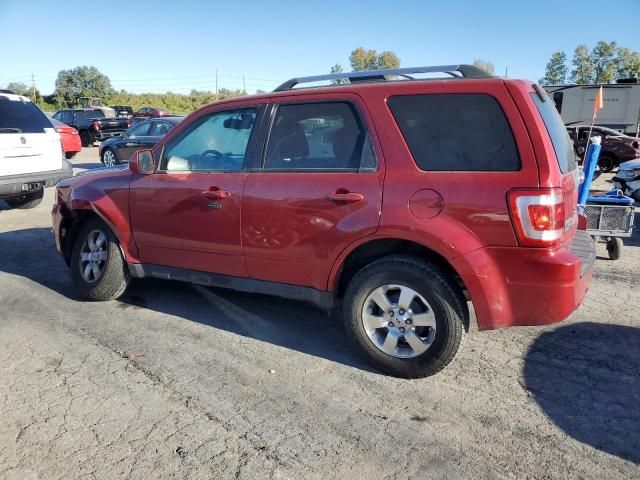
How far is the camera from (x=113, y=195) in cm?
442

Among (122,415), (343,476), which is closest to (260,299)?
(122,415)

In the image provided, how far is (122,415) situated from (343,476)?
136 centimetres

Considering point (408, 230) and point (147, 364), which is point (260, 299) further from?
point (408, 230)

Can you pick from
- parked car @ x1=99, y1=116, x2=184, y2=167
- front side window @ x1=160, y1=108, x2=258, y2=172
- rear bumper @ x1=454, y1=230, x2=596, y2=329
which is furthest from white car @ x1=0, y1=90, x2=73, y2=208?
rear bumper @ x1=454, y1=230, x2=596, y2=329

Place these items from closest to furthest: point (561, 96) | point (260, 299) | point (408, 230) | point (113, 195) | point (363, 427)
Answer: point (363, 427), point (408, 230), point (113, 195), point (260, 299), point (561, 96)

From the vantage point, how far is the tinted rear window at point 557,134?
3.07m

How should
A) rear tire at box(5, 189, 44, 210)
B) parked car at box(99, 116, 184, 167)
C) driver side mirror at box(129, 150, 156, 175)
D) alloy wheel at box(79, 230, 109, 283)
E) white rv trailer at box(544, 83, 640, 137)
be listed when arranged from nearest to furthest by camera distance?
driver side mirror at box(129, 150, 156, 175), alloy wheel at box(79, 230, 109, 283), rear tire at box(5, 189, 44, 210), parked car at box(99, 116, 184, 167), white rv trailer at box(544, 83, 640, 137)

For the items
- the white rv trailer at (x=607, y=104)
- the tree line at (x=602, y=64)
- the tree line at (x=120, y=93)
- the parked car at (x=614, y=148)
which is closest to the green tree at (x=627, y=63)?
the tree line at (x=602, y=64)

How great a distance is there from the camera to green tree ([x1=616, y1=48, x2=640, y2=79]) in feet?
187

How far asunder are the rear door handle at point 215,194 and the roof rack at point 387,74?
2.91 feet

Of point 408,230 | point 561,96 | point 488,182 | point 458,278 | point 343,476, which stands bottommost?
point 343,476

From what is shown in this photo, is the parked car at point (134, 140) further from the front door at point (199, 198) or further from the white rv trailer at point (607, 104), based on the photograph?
the white rv trailer at point (607, 104)

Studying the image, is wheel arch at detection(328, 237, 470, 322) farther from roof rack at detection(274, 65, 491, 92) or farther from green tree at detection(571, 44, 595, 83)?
green tree at detection(571, 44, 595, 83)

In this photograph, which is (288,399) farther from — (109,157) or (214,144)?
(109,157)
